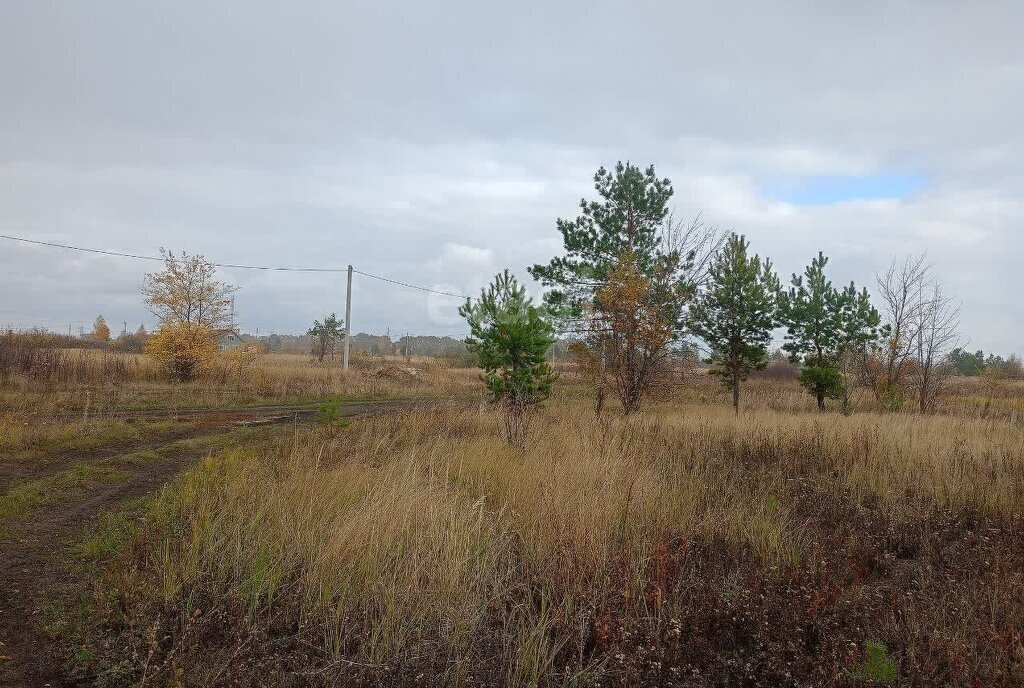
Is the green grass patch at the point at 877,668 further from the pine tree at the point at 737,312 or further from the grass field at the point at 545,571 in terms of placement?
the pine tree at the point at 737,312

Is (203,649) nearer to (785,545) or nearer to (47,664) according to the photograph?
(47,664)

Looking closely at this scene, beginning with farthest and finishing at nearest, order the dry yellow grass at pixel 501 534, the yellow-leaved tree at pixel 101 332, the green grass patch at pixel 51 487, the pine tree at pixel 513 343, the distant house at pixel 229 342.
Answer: the yellow-leaved tree at pixel 101 332
the distant house at pixel 229 342
the pine tree at pixel 513 343
the green grass patch at pixel 51 487
the dry yellow grass at pixel 501 534

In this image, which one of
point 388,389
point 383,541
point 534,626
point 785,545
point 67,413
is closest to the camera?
point 534,626

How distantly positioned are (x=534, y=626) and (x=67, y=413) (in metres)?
14.6

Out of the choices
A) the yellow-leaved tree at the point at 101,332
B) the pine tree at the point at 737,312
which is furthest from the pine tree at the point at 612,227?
the yellow-leaved tree at the point at 101,332

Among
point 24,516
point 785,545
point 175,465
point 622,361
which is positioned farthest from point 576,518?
point 622,361

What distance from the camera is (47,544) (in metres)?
5.09

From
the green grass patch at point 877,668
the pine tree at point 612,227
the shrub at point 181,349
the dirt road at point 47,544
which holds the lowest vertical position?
the dirt road at point 47,544

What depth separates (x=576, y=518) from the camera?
14.5 feet

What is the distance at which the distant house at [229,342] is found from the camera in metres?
25.5

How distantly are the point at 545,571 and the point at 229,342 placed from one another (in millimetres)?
25568

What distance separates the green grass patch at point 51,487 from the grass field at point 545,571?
5cm

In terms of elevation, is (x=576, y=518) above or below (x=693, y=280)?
below

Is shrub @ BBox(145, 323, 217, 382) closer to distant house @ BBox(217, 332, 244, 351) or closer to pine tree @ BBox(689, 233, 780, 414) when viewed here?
distant house @ BBox(217, 332, 244, 351)
